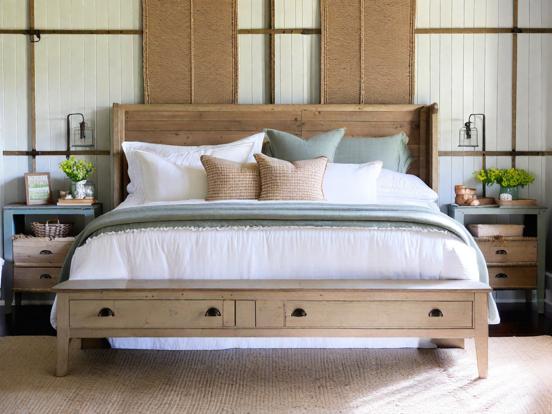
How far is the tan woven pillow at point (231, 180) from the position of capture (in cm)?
455

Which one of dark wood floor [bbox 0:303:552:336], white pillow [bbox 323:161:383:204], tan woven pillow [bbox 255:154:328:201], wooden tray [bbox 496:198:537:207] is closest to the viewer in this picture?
dark wood floor [bbox 0:303:552:336]

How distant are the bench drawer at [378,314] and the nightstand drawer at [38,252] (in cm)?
236

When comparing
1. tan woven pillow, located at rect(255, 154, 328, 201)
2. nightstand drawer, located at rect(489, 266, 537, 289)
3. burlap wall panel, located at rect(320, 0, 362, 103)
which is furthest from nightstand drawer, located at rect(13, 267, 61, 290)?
nightstand drawer, located at rect(489, 266, 537, 289)

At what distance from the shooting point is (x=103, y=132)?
5543 millimetres

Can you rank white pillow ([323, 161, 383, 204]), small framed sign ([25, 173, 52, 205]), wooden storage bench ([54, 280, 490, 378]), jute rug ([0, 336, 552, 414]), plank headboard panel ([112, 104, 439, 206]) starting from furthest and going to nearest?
plank headboard panel ([112, 104, 439, 206]), small framed sign ([25, 173, 52, 205]), white pillow ([323, 161, 383, 204]), wooden storage bench ([54, 280, 490, 378]), jute rug ([0, 336, 552, 414])

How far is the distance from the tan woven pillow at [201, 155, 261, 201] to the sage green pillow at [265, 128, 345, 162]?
1.73 feet

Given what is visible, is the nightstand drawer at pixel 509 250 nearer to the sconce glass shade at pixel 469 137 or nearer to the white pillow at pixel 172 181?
the sconce glass shade at pixel 469 137

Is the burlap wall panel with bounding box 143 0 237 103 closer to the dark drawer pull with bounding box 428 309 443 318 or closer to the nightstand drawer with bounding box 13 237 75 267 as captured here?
the nightstand drawer with bounding box 13 237 75 267

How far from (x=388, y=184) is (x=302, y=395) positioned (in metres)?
2.23

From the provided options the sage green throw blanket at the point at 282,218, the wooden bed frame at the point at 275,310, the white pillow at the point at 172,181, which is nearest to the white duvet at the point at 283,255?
the sage green throw blanket at the point at 282,218

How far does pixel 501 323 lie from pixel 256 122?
2.38 m

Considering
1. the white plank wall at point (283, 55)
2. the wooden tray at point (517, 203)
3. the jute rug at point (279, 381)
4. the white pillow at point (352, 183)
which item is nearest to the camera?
→ the jute rug at point (279, 381)

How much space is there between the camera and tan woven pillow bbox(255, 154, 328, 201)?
4.46m

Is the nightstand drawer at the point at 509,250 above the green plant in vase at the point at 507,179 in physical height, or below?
below
